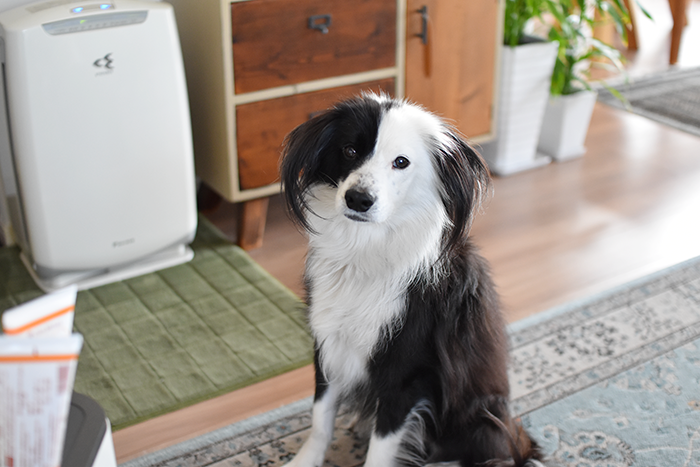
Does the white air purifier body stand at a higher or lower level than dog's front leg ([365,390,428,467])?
higher

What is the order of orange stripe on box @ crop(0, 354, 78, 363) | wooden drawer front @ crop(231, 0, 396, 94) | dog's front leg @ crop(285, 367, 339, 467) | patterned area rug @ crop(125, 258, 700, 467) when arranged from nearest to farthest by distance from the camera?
orange stripe on box @ crop(0, 354, 78, 363) < dog's front leg @ crop(285, 367, 339, 467) < patterned area rug @ crop(125, 258, 700, 467) < wooden drawer front @ crop(231, 0, 396, 94)

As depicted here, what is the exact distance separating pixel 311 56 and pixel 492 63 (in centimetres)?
81

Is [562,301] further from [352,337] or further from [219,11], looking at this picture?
[219,11]

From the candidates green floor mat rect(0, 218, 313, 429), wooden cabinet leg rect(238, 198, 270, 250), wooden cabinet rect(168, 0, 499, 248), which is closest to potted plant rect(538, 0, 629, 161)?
wooden cabinet rect(168, 0, 499, 248)

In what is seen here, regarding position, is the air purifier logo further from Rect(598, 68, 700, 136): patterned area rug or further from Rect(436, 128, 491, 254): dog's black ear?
Rect(598, 68, 700, 136): patterned area rug

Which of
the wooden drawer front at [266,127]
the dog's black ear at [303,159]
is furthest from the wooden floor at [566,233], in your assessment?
the dog's black ear at [303,159]

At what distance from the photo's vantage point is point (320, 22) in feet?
6.67

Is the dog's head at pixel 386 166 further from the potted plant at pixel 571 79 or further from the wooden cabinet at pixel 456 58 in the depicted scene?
the potted plant at pixel 571 79

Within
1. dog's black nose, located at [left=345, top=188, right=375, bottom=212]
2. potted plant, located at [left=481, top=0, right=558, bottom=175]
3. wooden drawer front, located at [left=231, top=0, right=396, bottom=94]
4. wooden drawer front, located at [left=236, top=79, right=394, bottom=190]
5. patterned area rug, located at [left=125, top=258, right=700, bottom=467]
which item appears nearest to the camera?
dog's black nose, located at [left=345, top=188, right=375, bottom=212]

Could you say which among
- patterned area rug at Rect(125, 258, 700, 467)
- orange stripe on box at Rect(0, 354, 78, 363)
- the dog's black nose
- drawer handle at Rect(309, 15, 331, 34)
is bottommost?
patterned area rug at Rect(125, 258, 700, 467)

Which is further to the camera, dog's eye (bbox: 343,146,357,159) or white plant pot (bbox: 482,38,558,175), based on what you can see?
white plant pot (bbox: 482,38,558,175)

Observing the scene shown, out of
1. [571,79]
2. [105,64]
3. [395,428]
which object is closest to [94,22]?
[105,64]

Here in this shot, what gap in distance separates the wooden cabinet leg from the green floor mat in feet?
0.17

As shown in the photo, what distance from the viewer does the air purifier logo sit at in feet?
5.74
